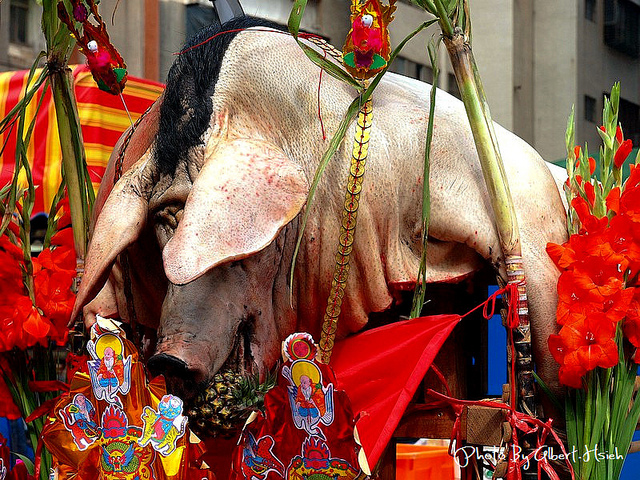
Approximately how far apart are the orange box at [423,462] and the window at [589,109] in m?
4.59

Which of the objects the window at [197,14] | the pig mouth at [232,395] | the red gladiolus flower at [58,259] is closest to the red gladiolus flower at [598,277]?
the pig mouth at [232,395]

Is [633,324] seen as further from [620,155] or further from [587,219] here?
[620,155]

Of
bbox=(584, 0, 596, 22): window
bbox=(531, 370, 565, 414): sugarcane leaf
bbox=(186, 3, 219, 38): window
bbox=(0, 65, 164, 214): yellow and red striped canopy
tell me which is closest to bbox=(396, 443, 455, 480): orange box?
bbox=(531, 370, 565, 414): sugarcane leaf

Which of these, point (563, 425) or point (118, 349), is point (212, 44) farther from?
point (563, 425)

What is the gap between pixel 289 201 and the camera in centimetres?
162

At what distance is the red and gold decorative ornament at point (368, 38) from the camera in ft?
5.38

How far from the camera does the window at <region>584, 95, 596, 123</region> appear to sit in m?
6.41

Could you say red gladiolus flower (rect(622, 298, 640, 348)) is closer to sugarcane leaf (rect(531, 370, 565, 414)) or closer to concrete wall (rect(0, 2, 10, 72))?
sugarcane leaf (rect(531, 370, 565, 414))

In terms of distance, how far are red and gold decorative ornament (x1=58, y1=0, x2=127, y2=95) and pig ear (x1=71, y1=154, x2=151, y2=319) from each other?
0.29 m

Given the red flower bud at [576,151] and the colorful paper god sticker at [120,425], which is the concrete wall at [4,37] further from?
the red flower bud at [576,151]

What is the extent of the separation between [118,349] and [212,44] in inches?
23.6

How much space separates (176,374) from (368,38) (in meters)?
0.65

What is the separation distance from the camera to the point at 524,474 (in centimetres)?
164

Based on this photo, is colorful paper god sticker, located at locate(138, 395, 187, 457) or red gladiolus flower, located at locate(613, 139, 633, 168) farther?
red gladiolus flower, located at locate(613, 139, 633, 168)
